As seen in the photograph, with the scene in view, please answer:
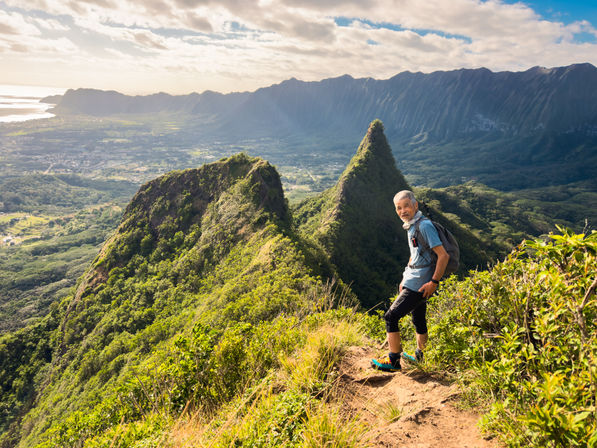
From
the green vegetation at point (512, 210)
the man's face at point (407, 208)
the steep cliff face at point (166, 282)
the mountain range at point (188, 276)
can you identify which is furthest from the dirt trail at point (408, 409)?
the green vegetation at point (512, 210)

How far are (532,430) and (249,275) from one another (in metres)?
23.5

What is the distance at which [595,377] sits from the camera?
229cm

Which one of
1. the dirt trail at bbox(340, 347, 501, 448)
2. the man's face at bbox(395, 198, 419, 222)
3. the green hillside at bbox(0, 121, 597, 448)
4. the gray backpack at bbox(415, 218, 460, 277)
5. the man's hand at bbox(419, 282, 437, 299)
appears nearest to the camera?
the green hillside at bbox(0, 121, 597, 448)

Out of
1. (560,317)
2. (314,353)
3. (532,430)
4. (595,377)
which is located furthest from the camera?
(314,353)

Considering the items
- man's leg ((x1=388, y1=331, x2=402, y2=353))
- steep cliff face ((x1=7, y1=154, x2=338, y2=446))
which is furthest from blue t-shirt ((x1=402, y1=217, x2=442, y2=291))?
steep cliff face ((x1=7, y1=154, x2=338, y2=446))

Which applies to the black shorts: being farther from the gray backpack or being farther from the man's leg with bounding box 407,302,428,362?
the gray backpack

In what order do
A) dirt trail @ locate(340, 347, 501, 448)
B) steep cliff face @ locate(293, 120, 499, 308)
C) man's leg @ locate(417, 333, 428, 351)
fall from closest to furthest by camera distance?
dirt trail @ locate(340, 347, 501, 448), man's leg @ locate(417, 333, 428, 351), steep cliff face @ locate(293, 120, 499, 308)

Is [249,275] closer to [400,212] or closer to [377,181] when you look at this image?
[400,212]

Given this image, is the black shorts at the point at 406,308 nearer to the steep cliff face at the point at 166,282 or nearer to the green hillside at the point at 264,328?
the green hillside at the point at 264,328

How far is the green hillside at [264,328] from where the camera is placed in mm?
3029

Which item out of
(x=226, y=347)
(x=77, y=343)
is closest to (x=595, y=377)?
(x=226, y=347)

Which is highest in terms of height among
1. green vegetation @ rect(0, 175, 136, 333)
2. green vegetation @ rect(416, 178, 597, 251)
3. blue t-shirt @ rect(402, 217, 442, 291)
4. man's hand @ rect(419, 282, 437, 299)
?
blue t-shirt @ rect(402, 217, 442, 291)

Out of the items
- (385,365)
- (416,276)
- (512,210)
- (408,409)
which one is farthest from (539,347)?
(512,210)

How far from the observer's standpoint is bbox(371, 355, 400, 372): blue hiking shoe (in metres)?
5.21
